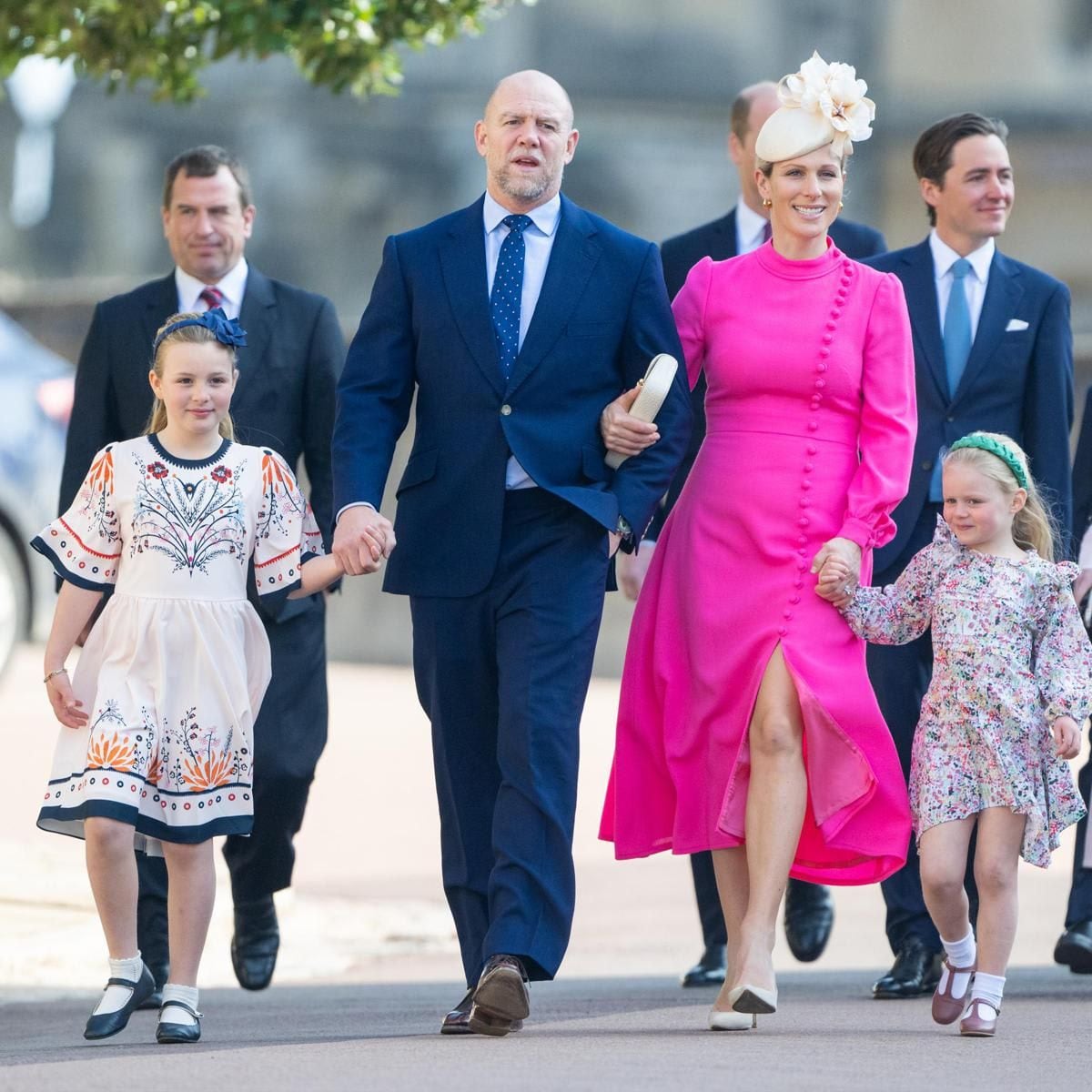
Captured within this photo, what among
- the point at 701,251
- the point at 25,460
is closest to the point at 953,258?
the point at 701,251

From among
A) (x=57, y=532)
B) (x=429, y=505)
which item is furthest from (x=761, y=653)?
(x=57, y=532)

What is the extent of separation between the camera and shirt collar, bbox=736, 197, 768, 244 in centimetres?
768

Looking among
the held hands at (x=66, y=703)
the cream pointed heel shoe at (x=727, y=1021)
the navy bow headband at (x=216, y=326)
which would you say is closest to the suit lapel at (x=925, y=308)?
the navy bow headband at (x=216, y=326)

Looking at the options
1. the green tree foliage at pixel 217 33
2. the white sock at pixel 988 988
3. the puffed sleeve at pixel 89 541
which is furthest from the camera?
the green tree foliage at pixel 217 33

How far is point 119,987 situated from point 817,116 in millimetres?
2620

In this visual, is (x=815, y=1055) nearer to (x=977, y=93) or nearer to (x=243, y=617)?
(x=243, y=617)

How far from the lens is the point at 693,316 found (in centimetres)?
632

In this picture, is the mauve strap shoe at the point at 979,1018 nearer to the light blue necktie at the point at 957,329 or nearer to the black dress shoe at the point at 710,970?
the black dress shoe at the point at 710,970

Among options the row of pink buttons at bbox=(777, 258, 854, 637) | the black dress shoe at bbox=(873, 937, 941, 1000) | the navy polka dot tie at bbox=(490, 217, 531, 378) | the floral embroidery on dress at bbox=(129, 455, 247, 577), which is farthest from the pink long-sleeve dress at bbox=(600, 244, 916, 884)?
the black dress shoe at bbox=(873, 937, 941, 1000)

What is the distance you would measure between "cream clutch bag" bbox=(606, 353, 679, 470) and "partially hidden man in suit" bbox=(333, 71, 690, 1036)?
4.4 inches

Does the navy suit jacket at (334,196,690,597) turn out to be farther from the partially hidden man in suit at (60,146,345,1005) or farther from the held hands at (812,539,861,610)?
the partially hidden man in suit at (60,146,345,1005)

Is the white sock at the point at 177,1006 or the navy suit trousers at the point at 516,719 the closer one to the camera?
the navy suit trousers at the point at 516,719

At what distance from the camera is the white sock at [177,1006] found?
19.5ft

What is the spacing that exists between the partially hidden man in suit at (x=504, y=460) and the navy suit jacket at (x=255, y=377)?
989 millimetres
